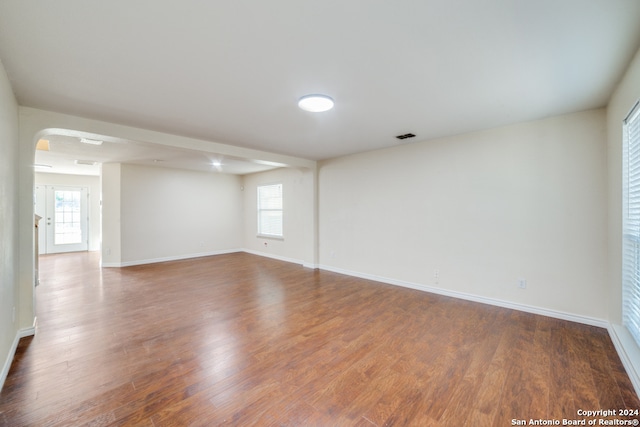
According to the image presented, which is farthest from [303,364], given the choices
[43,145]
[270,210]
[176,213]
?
[176,213]

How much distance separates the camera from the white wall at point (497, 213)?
2.91m

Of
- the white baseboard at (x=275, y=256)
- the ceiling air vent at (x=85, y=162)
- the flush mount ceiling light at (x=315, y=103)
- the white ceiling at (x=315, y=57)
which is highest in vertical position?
the ceiling air vent at (x=85, y=162)

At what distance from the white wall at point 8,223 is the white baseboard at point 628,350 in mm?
4560

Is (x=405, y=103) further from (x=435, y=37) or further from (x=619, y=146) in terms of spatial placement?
(x=619, y=146)

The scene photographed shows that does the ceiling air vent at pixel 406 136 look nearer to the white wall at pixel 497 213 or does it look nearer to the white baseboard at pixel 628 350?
the white wall at pixel 497 213

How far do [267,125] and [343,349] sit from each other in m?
2.68

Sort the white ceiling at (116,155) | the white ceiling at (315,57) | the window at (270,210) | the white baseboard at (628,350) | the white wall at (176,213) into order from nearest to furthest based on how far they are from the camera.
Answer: the white ceiling at (315,57) < the white baseboard at (628,350) < the white ceiling at (116,155) < the white wall at (176,213) < the window at (270,210)

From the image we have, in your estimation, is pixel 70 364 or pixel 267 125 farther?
pixel 267 125

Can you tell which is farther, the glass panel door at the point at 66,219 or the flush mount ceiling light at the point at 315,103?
the glass panel door at the point at 66,219

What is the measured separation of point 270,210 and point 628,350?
649 cm

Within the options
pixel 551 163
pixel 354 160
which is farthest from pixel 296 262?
pixel 551 163

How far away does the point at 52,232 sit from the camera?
7.48 m

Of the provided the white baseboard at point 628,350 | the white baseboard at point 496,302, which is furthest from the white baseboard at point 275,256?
the white baseboard at point 628,350

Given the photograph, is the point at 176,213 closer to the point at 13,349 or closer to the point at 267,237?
the point at 267,237
